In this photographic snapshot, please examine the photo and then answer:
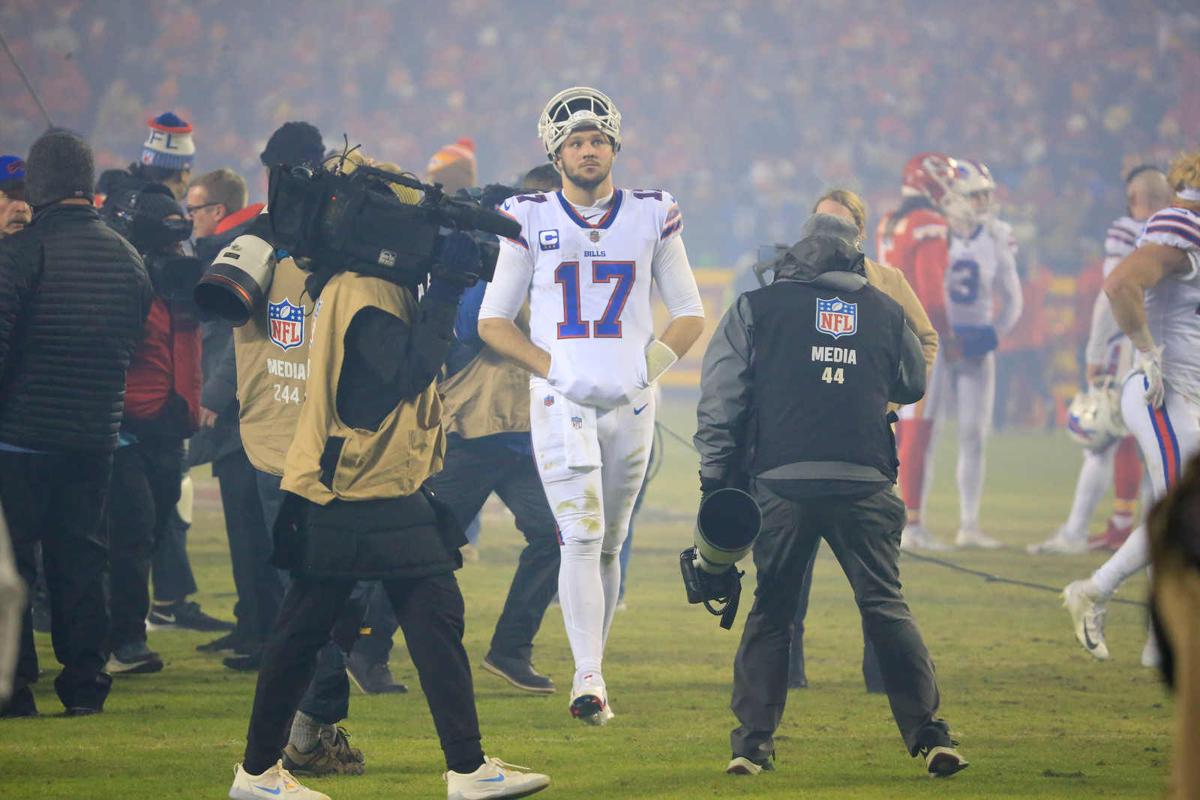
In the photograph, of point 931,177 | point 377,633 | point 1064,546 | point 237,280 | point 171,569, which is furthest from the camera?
point 931,177

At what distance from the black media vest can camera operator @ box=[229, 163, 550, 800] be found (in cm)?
119

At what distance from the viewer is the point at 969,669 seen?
7594 mm

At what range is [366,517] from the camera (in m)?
4.73

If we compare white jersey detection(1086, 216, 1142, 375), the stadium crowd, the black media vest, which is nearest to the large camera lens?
the black media vest

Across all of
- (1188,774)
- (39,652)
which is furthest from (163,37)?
(1188,774)

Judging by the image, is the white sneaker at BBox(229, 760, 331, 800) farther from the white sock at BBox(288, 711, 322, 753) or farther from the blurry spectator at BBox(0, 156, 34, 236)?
the blurry spectator at BBox(0, 156, 34, 236)

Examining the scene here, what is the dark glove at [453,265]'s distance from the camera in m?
4.75

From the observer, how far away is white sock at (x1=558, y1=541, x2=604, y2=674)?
19.9 feet

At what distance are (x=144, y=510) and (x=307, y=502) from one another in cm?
254

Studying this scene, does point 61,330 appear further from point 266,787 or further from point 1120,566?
point 1120,566

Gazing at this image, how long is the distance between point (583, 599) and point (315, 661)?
152cm

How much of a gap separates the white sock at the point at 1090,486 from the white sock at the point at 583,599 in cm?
612

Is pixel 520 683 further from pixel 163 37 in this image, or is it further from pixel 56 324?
pixel 163 37

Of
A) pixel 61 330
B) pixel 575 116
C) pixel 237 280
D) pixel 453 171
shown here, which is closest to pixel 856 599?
pixel 575 116
